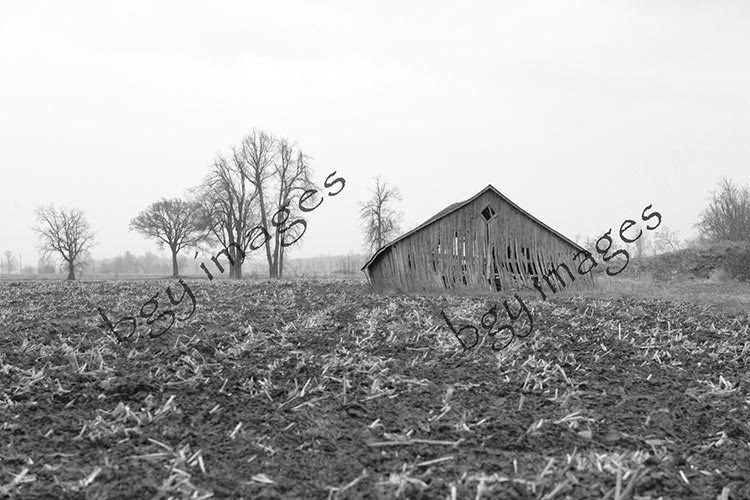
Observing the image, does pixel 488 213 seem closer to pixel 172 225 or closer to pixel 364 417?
pixel 364 417

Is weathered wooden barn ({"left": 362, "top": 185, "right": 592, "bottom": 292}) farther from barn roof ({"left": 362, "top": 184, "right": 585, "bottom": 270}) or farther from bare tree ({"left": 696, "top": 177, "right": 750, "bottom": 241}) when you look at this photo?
bare tree ({"left": 696, "top": 177, "right": 750, "bottom": 241})

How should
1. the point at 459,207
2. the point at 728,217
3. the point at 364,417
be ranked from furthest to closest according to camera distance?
the point at 728,217 → the point at 459,207 → the point at 364,417

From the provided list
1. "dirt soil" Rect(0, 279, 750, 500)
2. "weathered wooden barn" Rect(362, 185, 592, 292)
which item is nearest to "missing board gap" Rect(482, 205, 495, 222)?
"weathered wooden barn" Rect(362, 185, 592, 292)

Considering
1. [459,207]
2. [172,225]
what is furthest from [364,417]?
[172,225]

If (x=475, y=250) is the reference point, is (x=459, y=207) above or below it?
above

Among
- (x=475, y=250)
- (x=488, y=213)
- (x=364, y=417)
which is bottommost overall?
(x=364, y=417)

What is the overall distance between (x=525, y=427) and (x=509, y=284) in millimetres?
17117

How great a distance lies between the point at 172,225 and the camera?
43594mm

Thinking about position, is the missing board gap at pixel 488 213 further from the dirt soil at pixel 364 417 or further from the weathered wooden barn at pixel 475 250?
the dirt soil at pixel 364 417

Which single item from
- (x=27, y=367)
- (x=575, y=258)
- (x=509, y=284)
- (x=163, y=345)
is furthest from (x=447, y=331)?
(x=575, y=258)

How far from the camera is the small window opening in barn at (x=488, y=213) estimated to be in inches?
829

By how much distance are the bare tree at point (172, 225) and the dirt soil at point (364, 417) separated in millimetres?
35941

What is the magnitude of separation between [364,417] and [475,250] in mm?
17374

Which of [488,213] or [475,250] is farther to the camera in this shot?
[488,213]
